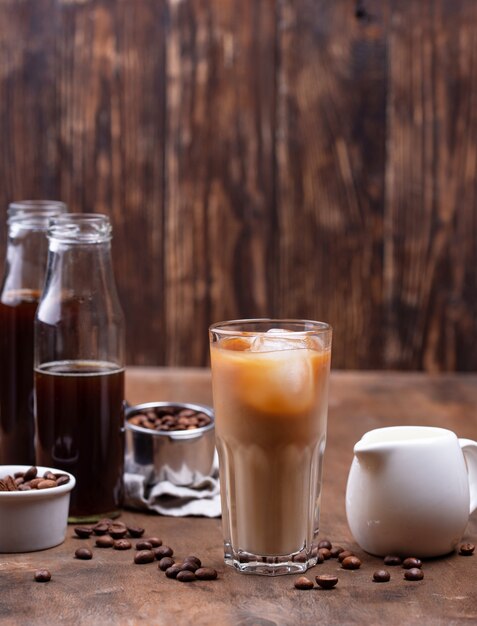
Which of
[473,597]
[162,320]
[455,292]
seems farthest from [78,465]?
[455,292]

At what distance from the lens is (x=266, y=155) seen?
2.47m

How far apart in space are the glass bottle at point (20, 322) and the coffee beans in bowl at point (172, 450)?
0.14 metres

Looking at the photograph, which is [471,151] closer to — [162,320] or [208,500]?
[162,320]

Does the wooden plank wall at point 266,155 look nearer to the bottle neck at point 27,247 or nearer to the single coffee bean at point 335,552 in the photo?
the bottle neck at point 27,247

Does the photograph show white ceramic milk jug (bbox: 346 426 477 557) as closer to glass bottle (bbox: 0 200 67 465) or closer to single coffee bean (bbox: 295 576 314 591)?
single coffee bean (bbox: 295 576 314 591)

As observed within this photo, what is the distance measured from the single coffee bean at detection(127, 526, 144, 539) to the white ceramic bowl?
83 millimetres

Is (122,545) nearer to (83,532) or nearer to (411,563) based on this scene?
(83,532)

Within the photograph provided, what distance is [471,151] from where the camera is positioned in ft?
8.07

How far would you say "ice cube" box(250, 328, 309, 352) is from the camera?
1.07 meters

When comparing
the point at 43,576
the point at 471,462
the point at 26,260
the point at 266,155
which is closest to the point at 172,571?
the point at 43,576

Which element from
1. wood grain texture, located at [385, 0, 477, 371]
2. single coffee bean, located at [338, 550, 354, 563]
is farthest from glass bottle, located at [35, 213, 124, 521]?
wood grain texture, located at [385, 0, 477, 371]

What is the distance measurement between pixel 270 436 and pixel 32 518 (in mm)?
286

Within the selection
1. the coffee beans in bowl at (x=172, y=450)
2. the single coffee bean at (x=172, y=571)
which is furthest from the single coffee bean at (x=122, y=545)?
the coffee beans in bowl at (x=172, y=450)

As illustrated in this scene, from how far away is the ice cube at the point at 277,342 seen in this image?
1073 mm
